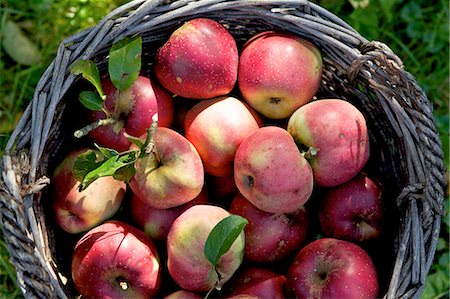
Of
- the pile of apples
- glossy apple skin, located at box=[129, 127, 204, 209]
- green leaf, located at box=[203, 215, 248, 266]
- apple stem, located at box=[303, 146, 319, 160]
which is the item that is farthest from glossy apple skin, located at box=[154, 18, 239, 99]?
green leaf, located at box=[203, 215, 248, 266]

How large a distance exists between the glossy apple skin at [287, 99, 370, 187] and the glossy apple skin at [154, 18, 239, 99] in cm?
18

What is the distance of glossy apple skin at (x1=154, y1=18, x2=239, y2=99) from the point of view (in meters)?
1.32

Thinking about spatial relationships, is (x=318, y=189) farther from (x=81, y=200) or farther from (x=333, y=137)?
(x=81, y=200)

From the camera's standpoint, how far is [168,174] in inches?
49.7

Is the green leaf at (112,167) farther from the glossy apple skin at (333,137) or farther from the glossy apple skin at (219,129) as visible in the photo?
the glossy apple skin at (333,137)

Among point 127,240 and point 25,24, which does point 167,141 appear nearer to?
point 127,240

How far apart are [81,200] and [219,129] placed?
0.31m

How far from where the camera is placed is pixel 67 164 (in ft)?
4.49

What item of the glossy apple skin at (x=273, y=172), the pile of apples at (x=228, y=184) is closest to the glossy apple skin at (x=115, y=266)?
the pile of apples at (x=228, y=184)

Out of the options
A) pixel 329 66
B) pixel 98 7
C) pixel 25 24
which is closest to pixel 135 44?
pixel 329 66

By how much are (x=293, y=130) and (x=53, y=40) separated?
0.91 metres

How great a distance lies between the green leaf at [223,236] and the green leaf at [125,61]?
1.13ft

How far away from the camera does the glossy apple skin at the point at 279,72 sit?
1335mm

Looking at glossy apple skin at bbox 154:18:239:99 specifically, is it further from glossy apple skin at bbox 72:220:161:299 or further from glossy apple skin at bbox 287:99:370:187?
glossy apple skin at bbox 72:220:161:299
